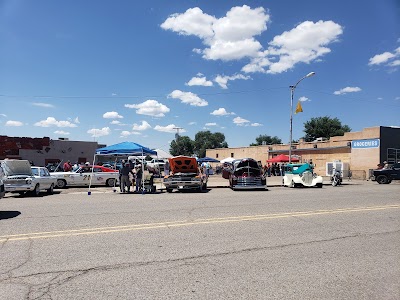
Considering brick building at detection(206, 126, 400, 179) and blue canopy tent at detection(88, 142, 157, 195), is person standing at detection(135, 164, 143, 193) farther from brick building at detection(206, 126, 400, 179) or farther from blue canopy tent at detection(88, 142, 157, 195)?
brick building at detection(206, 126, 400, 179)

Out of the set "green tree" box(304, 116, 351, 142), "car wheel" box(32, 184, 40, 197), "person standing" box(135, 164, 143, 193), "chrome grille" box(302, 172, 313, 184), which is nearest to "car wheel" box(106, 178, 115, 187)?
"person standing" box(135, 164, 143, 193)

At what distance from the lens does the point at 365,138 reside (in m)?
39.5

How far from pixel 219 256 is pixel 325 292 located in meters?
1.97

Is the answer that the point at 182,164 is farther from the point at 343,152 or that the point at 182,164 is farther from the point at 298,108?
the point at 343,152

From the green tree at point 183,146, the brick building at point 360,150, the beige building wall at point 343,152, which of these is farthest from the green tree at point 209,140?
the brick building at point 360,150

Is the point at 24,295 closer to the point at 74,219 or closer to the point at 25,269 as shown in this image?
the point at 25,269

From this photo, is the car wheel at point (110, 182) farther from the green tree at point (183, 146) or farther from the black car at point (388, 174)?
the green tree at point (183, 146)

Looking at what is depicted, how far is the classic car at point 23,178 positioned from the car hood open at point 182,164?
674cm

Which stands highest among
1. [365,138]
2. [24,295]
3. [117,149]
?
[365,138]

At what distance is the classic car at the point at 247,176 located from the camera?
21391 millimetres

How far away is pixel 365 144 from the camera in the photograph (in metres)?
39.4

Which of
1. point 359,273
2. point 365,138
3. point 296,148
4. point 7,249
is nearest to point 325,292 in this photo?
point 359,273

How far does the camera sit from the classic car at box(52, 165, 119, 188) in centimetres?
2289

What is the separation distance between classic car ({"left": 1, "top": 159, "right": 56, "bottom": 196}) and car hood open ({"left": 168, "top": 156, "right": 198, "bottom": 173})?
6.74 meters
